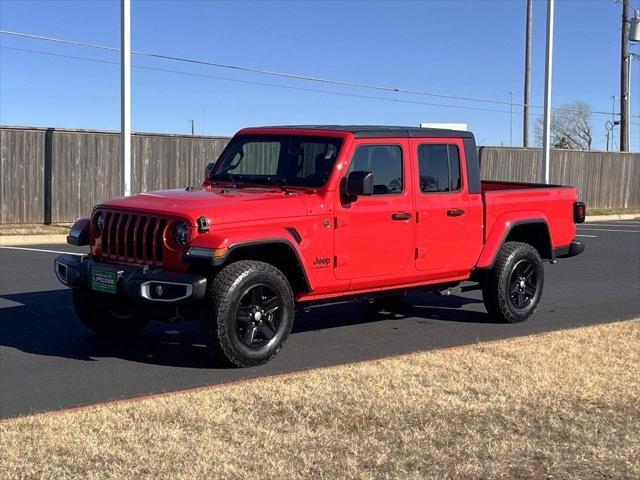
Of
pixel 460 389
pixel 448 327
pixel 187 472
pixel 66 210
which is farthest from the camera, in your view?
pixel 66 210

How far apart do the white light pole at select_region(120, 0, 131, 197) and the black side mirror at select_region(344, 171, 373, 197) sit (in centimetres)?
1163

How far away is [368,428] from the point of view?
5.39m

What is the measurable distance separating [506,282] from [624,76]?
3071cm

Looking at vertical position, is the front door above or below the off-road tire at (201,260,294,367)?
above

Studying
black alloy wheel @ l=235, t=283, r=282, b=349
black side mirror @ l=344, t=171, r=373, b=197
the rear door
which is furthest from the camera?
the rear door

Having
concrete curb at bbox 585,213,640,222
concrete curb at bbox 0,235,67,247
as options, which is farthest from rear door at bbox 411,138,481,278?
concrete curb at bbox 585,213,640,222

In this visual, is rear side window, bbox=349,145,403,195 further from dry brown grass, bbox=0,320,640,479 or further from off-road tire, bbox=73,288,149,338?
off-road tire, bbox=73,288,149,338

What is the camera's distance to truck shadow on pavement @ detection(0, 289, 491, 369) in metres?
7.76

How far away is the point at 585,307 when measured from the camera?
34.5 feet

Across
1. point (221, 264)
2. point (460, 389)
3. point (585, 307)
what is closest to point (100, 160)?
point (585, 307)

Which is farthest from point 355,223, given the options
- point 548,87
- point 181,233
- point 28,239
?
point 548,87

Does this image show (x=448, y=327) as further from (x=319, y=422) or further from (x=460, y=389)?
(x=319, y=422)

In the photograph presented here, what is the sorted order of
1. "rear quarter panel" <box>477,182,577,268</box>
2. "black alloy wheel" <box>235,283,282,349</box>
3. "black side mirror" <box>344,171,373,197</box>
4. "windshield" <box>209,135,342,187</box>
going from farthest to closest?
1. "rear quarter panel" <box>477,182,577,268</box>
2. "windshield" <box>209,135,342,187</box>
3. "black side mirror" <box>344,171,373,197</box>
4. "black alloy wheel" <box>235,283,282,349</box>

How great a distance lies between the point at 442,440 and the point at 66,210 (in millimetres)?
17432
